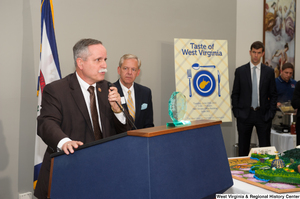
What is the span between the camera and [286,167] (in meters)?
2.14

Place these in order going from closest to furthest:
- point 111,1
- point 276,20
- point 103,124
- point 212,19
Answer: point 103,124
point 111,1
point 212,19
point 276,20

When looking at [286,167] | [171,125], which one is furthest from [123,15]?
[171,125]

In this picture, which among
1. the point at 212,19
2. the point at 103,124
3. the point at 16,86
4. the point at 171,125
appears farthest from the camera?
the point at 212,19

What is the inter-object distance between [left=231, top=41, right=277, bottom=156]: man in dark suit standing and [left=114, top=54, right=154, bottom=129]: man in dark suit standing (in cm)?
180

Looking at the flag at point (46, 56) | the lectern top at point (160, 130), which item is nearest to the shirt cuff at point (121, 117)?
the lectern top at point (160, 130)

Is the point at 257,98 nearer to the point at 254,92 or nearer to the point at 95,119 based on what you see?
the point at 254,92

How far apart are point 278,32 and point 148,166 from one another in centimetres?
591

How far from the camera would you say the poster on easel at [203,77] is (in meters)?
4.49

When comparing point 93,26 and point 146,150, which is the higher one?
point 93,26

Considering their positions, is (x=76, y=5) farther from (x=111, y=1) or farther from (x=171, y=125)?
(x=171, y=125)

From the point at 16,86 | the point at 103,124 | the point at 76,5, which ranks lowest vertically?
the point at 103,124

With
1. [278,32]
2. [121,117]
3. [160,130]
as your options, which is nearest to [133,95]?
[121,117]

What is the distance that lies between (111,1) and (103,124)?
293cm

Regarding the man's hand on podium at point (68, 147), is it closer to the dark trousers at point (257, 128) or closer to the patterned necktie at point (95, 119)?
the patterned necktie at point (95, 119)
